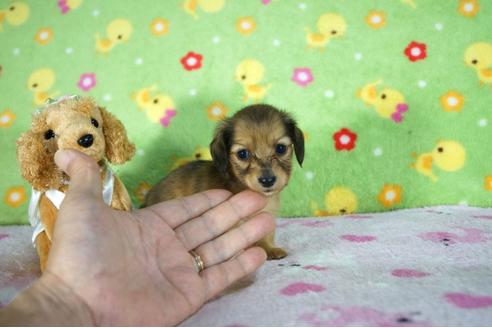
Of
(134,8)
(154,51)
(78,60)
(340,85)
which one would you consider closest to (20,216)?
(78,60)

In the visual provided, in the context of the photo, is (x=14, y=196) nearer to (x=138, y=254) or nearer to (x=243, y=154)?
(x=243, y=154)

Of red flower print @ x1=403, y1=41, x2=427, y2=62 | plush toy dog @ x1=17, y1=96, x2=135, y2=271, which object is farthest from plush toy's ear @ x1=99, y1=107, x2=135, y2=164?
red flower print @ x1=403, y1=41, x2=427, y2=62

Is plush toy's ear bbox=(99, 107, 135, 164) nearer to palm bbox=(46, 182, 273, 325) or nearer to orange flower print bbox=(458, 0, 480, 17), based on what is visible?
palm bbox=(46, 182, 273, 325)

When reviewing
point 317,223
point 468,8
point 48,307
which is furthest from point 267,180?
point 468,8

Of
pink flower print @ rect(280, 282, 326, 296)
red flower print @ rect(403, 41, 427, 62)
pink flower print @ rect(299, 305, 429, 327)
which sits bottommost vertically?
pink flower print @ rect(280, 282, 326, 296)

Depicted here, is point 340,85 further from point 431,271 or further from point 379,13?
point 431,271

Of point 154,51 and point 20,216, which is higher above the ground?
point 154,51
